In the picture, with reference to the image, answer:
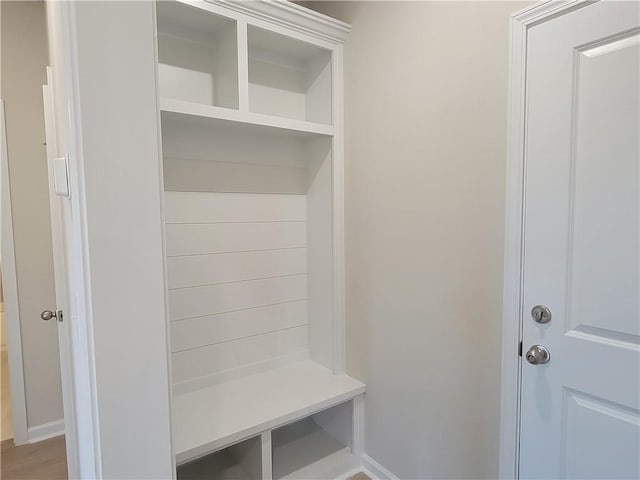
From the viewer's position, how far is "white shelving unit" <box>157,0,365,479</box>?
1.83m

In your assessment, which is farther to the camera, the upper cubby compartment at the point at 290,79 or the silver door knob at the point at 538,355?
the upper cubby compartment at the point at 290,79

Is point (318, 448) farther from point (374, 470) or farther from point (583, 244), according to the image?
point (583, 244)

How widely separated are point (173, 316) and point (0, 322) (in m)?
4.25

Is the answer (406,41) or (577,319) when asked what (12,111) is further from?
(577,319)

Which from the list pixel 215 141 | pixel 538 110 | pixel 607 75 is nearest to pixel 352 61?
pixel 215 141

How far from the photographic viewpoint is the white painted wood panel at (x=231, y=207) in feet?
6.44

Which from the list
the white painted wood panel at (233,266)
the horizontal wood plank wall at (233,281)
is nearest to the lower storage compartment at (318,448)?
the horizontal wood plank wall at (233,281)

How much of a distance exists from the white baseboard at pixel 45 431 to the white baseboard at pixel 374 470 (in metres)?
2.05

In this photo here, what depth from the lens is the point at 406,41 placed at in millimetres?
1758

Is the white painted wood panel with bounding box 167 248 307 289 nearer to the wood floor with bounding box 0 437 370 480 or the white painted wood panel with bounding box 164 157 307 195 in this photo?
the white painted wood panel with bounding box 164 157 307 195

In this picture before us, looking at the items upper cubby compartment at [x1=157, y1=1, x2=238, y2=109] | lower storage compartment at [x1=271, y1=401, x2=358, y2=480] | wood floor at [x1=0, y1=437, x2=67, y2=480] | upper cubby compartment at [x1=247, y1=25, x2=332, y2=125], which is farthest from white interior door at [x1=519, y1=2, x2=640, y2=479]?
wood floor at [x1=0, y1=437, x2=67, y2=480]

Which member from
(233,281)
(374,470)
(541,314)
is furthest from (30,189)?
(541,314)

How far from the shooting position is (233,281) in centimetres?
216

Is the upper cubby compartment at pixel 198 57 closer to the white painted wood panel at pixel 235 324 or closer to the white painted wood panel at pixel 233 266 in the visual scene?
the white painted wood panel at pixel 233 266
